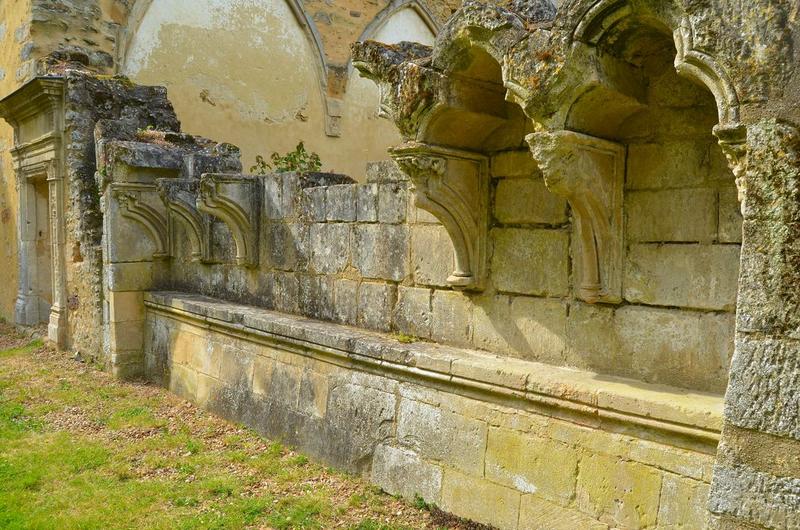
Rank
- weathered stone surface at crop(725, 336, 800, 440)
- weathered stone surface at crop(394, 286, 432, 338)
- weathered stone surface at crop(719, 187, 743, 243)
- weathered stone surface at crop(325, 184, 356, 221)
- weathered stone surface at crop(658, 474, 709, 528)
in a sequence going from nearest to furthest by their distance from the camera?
weathered stone surface at crop(725, 336, 800, 440) < weathered stone surface at crop(658, 474, 709, 528) < weathered stone surface at crop(719, 187, 743, 243) < weathered stone surface at crop(394, 286, 432, 338) < weathered stone surface at crop(325, 184, 356, 221)

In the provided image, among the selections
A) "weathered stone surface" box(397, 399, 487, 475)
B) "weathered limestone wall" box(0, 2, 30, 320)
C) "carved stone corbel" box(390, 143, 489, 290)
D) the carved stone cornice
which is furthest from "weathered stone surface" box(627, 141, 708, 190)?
"weathered limestone wall" box(0, 2, 30, 320)

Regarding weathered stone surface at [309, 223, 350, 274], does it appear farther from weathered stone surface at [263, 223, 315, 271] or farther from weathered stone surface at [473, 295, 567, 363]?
weathered stone surface at [473, 295, 567, 363]

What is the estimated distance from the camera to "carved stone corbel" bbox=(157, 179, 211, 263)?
19.5 ft

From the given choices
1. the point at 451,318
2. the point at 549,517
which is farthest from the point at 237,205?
the point at 549,517

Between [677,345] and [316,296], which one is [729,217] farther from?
[316,296]

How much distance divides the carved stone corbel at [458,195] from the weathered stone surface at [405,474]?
0.96m

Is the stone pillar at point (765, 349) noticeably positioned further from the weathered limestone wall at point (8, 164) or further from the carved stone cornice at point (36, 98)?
the weathered limestone wall at point (8, 164)

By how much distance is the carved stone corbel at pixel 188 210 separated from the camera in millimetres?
5938

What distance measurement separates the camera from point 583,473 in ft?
9.44

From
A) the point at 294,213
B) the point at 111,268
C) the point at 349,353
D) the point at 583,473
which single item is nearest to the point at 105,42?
the point at 111,268

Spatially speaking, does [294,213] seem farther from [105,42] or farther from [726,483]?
[105,42]

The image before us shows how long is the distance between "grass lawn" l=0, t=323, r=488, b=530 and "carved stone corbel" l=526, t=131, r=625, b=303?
1.35 m

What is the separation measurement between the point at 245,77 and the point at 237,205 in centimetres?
560

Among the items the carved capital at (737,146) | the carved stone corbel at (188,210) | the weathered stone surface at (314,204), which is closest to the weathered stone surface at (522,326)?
the carved capital at (737,146)
